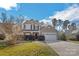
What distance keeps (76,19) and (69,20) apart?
0.11m

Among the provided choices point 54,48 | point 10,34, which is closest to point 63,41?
point 54,48

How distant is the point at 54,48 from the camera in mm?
8633

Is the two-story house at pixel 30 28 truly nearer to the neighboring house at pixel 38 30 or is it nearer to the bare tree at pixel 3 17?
the neighboring house at pixel 38 30

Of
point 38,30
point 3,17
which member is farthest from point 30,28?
point 3,17

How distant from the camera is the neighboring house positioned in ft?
28.4

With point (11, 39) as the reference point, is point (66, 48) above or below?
below

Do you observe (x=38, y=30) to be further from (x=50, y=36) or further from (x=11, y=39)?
(x=11, y=39)

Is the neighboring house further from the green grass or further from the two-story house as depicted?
the green grass

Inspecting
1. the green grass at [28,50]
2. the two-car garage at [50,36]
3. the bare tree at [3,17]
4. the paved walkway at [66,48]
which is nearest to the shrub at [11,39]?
the green grass at [28,50]

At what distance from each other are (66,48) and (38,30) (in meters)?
0.52

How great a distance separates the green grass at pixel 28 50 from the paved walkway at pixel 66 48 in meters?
0.08

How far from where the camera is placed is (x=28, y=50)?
861 centimetres

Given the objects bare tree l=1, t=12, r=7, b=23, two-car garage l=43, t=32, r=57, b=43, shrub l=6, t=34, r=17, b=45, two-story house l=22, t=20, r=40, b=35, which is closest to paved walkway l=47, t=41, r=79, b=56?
two-car garage l=43, t=32, r=57, b=43

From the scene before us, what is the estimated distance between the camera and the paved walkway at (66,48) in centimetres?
858
